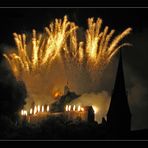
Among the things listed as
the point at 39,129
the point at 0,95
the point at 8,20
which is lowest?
the point at 39,129

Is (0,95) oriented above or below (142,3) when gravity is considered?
below

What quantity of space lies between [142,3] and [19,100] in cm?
793

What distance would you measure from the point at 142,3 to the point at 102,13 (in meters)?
2.61

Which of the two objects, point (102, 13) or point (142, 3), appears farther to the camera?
point (102, 13)

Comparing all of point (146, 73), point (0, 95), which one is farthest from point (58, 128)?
point (146, 73)

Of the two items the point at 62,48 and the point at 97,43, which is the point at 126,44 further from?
the point at 62,48

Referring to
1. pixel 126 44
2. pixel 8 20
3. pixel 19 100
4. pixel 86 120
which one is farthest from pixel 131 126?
pixel 8 20

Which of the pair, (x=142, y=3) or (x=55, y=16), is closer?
(x=142, y=3)

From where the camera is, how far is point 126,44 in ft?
83.4

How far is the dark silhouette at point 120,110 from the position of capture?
25.5 m

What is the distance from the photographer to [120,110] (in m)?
26.8

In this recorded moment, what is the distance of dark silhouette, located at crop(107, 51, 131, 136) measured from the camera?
25453 millimetres

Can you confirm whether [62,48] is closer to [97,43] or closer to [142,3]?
[97,43]

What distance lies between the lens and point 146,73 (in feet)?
82.8
